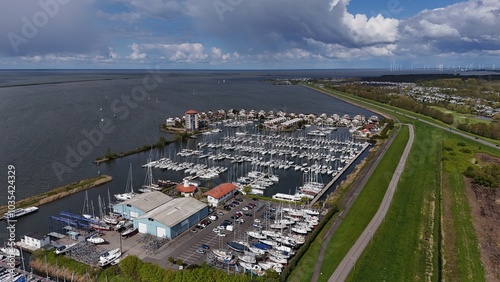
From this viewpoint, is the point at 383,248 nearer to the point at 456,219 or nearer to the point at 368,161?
the point at 456,219

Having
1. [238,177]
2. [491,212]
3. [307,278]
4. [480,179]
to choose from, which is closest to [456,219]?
[491,212]

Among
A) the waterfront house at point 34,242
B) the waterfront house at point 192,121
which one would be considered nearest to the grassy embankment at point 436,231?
the waterfront house at point 34,242

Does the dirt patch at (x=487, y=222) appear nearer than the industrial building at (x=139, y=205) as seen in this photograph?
Yes

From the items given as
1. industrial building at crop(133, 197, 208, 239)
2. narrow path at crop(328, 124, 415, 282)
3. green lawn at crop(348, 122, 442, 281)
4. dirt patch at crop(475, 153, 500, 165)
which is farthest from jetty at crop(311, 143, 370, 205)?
dirt patch at crop(475, 153, 500, 165)

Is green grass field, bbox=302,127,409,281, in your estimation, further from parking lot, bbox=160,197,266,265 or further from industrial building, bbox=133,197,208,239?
industrial building, bbox=133,197,208,239

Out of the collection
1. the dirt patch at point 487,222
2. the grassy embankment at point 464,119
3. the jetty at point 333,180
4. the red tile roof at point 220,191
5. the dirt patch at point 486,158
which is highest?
the grassy embankment at point 464,119

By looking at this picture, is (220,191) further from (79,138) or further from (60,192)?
(79,138)

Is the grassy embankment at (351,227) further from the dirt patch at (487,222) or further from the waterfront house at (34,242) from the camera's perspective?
the waterfront house at (34,242)
